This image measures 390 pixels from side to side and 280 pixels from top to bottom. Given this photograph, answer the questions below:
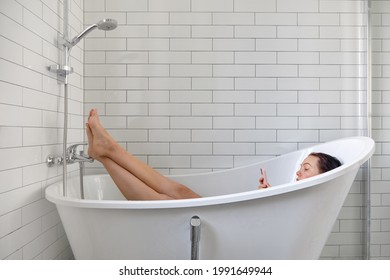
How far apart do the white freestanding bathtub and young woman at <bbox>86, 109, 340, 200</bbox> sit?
0.68 feet

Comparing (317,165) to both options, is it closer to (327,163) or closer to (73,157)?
(327,163)

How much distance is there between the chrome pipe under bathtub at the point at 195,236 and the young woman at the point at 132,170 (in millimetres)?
321

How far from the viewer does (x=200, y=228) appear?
0.98 metres

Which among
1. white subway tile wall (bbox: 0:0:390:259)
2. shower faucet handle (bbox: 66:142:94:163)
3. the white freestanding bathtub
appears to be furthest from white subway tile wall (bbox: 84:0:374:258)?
the white freestanding bathtub

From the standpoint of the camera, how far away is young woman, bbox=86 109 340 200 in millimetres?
1238

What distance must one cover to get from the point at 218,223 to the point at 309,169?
0.59 meters

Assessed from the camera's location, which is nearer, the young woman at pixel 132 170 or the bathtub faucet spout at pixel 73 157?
the young woman at pixel 132 170

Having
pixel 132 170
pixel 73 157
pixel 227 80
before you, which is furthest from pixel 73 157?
pixel 227 80

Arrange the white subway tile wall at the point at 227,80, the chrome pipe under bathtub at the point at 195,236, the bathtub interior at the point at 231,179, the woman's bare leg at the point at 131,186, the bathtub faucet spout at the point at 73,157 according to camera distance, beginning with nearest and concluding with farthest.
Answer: the chrome pipe under bathtub at the point at 195,236 < the woman's bare leg at the point at 131,186 < the bathtub faucet spout at the point at 73,157 < the bathtub interior at the point at 231,179 < the white subway tile wall at the point at 227,80

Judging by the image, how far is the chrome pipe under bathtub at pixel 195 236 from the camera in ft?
3.15

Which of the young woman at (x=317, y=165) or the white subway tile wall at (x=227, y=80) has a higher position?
the white subway tile wall at (x=227, y=80)

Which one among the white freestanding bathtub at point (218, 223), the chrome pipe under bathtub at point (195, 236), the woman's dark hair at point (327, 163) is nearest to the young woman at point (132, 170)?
the woman's dark hair at point (327, 163)

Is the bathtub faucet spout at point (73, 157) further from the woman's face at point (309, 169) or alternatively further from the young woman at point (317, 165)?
the woman's face at point (309, 169)
